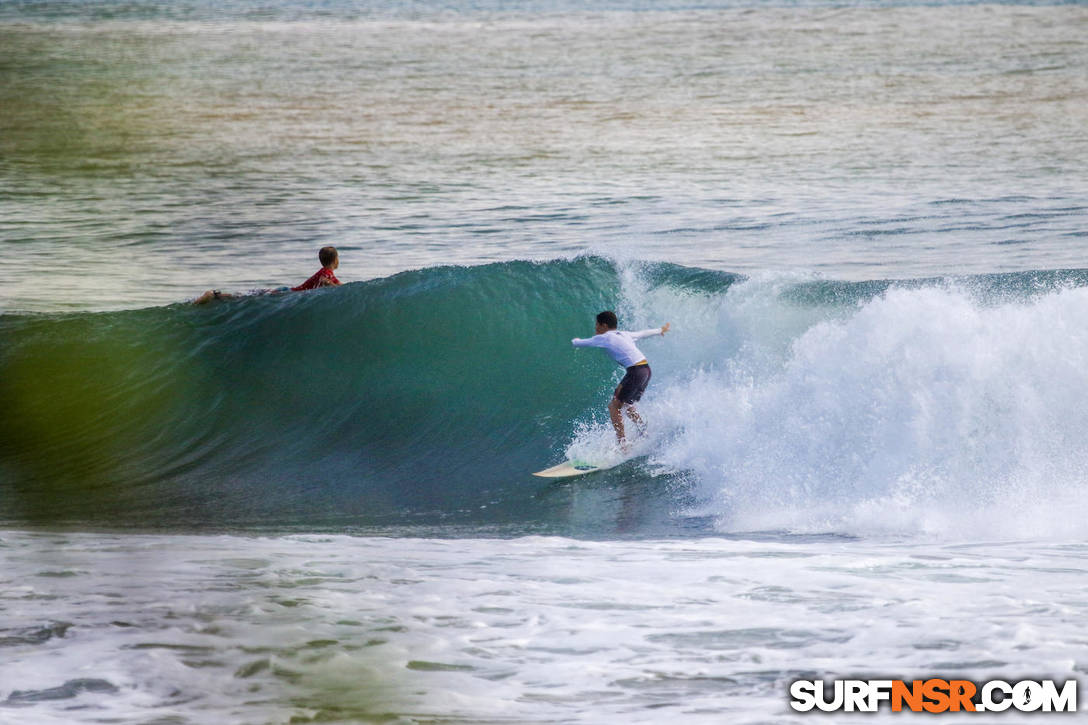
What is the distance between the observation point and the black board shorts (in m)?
9.50

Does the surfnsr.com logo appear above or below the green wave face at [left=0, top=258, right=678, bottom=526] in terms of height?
below

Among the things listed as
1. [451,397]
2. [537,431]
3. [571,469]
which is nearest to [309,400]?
[451,397]

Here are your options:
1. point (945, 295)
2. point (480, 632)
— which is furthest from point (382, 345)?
point (480, 632)

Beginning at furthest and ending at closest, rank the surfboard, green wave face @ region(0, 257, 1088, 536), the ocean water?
the surfboard < green wave face @ region(0, 257, 1088, 536) < the ocean water

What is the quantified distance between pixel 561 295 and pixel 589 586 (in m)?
7.14

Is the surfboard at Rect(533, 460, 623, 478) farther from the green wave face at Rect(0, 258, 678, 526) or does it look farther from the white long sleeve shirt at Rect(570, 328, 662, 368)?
the white long sleeve shirt at Rect(570, 328, 662, 368)

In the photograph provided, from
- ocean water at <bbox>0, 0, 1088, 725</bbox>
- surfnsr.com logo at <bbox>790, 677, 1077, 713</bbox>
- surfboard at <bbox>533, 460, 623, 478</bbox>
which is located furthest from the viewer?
surfboard at <bbox>533, 460, 623, 478</bbox>

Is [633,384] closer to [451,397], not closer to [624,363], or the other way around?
[624,363]

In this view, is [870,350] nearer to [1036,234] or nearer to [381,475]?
[381,475]

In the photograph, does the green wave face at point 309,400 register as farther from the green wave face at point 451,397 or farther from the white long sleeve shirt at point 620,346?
the white long sleeve shirt at point 620,346

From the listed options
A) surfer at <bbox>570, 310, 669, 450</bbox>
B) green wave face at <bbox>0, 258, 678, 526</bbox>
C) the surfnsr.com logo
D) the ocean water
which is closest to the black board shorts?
surfer at <bbox>570, 310, 669, 450</bbox>

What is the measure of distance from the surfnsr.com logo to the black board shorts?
A: 499 cm

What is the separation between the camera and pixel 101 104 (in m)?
41.0

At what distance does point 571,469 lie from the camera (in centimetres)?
959
